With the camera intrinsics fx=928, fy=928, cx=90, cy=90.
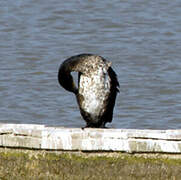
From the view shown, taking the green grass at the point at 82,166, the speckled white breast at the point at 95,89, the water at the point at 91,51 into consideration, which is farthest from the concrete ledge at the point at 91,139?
the water at the point at 91,51

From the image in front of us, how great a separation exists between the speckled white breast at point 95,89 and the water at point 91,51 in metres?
5.45

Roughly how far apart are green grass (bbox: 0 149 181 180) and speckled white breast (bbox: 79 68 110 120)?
1018 mm

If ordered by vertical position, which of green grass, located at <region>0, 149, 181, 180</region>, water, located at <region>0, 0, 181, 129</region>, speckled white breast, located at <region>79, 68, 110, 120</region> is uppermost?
speckled white breast, located at <region>79, 68, 110, 120</region>

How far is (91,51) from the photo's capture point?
22641mm

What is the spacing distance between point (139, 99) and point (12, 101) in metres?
2.59

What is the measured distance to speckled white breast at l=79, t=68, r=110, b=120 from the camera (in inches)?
440

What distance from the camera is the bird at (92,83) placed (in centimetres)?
1119

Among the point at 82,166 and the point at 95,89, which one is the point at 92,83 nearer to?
the point at 95,89

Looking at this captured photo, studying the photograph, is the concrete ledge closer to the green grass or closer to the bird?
the green grass

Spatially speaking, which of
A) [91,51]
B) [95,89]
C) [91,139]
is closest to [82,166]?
[91,139]

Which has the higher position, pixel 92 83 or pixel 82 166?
pixel 92 83

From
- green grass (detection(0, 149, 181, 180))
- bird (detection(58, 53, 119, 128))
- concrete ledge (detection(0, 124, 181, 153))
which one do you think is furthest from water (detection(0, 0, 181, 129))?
green grass (detection(0, 149, 181, 180))

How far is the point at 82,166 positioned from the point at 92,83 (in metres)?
1.61

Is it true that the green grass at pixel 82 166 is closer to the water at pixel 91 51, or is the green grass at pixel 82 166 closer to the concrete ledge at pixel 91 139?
the concrete ledge at pixel 91 139
